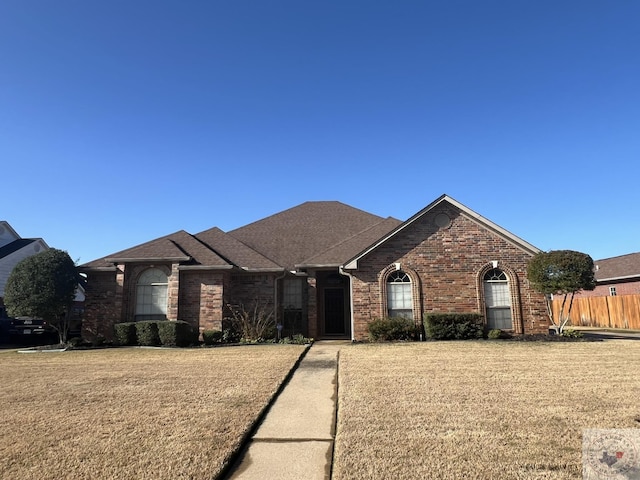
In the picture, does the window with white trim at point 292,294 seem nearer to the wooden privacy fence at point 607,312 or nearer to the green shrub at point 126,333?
the green shrub at point 126,333

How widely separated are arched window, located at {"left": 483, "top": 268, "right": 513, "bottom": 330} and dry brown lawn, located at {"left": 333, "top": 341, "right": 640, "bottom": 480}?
5.35 m

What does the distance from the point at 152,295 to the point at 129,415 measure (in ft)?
40.5

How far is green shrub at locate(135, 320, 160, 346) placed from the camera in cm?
1577

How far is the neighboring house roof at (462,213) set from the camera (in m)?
16.7

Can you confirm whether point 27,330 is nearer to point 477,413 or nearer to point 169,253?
point 169,253

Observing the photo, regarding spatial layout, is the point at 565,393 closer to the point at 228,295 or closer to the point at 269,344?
the point at 269,344

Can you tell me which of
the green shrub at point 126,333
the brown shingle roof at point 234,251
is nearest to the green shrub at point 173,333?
the green shrub at point 126,333

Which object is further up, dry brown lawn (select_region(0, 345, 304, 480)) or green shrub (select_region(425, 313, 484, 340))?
green shrub (select_region(425, 313, 484, 340))

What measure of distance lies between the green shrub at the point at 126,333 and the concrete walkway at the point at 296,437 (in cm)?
1013

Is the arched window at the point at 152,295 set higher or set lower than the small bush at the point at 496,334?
higher

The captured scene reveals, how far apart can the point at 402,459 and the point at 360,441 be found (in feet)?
2.11

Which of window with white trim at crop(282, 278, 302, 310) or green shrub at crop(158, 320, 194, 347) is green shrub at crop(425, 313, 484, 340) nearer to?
window with white trim at crop(282, 278, 302, 310)

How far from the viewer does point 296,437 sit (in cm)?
524

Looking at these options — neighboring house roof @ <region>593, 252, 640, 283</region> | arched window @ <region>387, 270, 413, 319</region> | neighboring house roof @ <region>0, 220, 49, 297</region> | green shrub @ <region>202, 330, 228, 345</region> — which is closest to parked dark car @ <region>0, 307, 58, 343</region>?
green shrub @ <region>202, 330, 228, 345</region>
